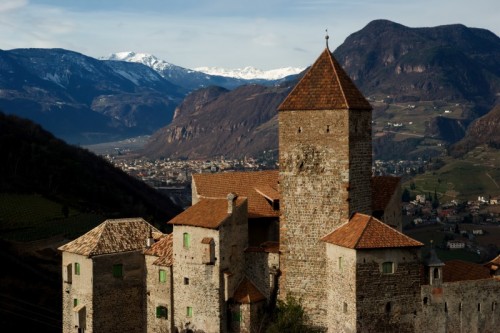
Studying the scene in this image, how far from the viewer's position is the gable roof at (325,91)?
47.4m

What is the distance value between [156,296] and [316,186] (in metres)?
14.3

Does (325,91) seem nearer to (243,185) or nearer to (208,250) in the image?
(243,185)

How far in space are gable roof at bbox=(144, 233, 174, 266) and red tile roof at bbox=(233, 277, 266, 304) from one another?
5.31 metres

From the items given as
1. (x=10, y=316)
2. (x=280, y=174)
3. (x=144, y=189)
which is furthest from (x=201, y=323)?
(x=144, y=189)

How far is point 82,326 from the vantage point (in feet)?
175

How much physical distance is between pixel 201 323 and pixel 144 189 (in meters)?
122

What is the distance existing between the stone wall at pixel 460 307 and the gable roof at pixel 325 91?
41.0ft

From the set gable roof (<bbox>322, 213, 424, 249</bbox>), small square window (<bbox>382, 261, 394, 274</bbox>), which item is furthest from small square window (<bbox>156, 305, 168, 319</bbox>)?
small square window (<bbox>382, 261, 394, 274</bbox>)

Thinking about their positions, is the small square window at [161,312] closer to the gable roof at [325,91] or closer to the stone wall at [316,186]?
the stone wall at [316,186]

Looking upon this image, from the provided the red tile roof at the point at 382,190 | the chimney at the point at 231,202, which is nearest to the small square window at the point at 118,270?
the chimney at the point at 231,202

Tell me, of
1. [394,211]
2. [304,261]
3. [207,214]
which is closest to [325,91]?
[394,211]

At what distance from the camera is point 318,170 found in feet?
157

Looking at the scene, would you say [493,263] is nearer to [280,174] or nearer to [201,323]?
[280,174]

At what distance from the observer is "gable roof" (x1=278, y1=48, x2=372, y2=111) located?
156 feet
